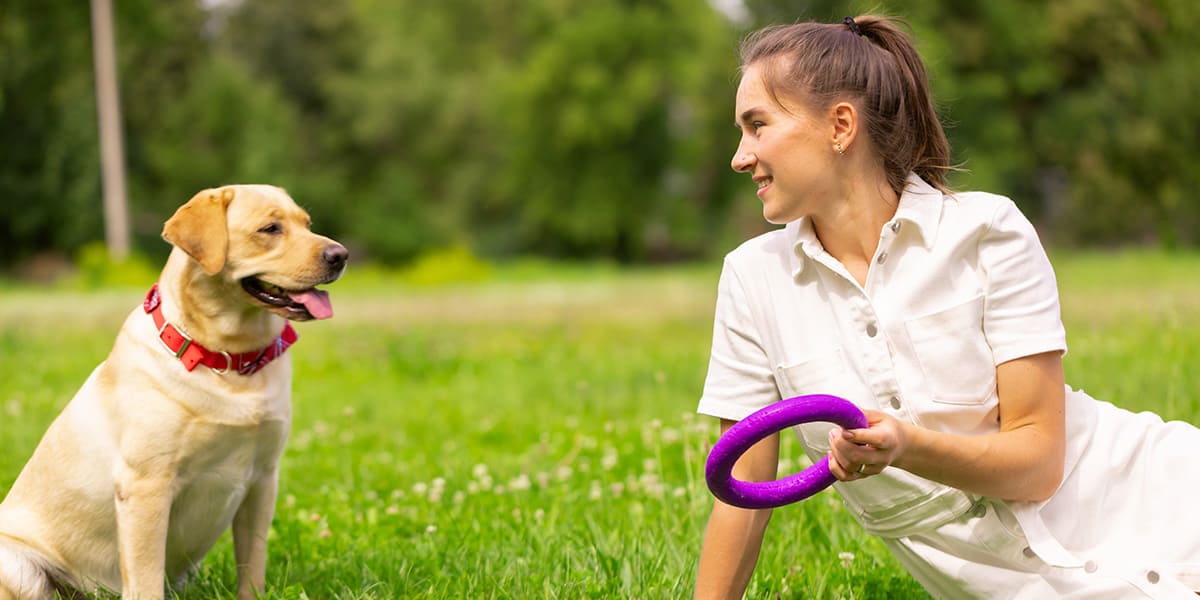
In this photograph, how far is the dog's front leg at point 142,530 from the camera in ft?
9.98

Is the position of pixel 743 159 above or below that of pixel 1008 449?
above

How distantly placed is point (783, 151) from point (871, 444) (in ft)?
2.58

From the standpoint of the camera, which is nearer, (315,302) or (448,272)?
(315,302)

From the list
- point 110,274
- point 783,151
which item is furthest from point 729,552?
point 110,274

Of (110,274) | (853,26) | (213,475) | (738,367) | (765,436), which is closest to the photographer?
(765,436)

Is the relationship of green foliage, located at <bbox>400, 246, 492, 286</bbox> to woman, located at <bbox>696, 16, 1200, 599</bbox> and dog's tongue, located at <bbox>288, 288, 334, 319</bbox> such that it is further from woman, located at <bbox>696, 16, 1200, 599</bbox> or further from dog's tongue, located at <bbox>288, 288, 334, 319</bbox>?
woman, located at <bbox>696, 16, 1200, 599</bbox>

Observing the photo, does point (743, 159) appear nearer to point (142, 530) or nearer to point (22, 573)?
point (142, 530)

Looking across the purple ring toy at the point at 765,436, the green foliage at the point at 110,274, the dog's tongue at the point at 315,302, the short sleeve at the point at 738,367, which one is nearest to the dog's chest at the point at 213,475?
the dog's tongue at the point at 315,302

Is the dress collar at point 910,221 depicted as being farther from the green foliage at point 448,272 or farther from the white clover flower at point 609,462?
the green foliage at point 448,272

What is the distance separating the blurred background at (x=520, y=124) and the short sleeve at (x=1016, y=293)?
2813 cm

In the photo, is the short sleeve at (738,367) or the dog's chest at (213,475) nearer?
the short sleeve at (738,367)

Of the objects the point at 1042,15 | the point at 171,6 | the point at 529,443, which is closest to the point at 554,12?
the point at 171,6

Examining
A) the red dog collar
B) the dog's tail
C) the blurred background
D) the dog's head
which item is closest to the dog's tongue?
the dog's head

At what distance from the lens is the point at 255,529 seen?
131 inches
